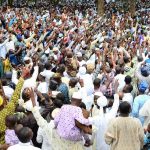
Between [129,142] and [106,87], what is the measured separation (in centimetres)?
283

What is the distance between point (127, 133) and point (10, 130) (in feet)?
4.51

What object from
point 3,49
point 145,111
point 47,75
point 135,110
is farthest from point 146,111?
point 3,49

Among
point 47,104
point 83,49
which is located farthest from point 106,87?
point 83,49

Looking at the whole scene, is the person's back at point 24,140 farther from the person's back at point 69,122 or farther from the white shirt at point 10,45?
the white shirt at point 10,45

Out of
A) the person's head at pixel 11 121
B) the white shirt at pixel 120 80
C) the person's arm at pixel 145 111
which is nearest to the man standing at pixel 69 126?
the person's head at pixel 11 121

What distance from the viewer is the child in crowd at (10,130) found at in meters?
5.68

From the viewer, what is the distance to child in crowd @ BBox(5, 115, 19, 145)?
18.6ft

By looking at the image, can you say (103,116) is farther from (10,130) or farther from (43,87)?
(43,87)

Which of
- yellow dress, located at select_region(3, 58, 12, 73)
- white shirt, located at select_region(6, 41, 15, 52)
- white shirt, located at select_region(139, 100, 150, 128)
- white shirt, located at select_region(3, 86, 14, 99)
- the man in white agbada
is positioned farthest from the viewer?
white shirt, located at select_region(6, 41, 15, 52)

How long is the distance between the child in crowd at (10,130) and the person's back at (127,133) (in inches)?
44.9

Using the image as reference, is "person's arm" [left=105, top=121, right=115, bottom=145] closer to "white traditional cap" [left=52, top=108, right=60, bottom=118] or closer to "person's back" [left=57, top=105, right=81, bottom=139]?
"person's back" [left=57, top=105, right=81, bottom=139]

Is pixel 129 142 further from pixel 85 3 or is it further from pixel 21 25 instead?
pixel 85 3

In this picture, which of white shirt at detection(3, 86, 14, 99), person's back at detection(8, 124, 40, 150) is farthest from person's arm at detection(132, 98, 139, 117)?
person's back at detection(8, 124, 40, 150)

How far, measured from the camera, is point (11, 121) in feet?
19.1
